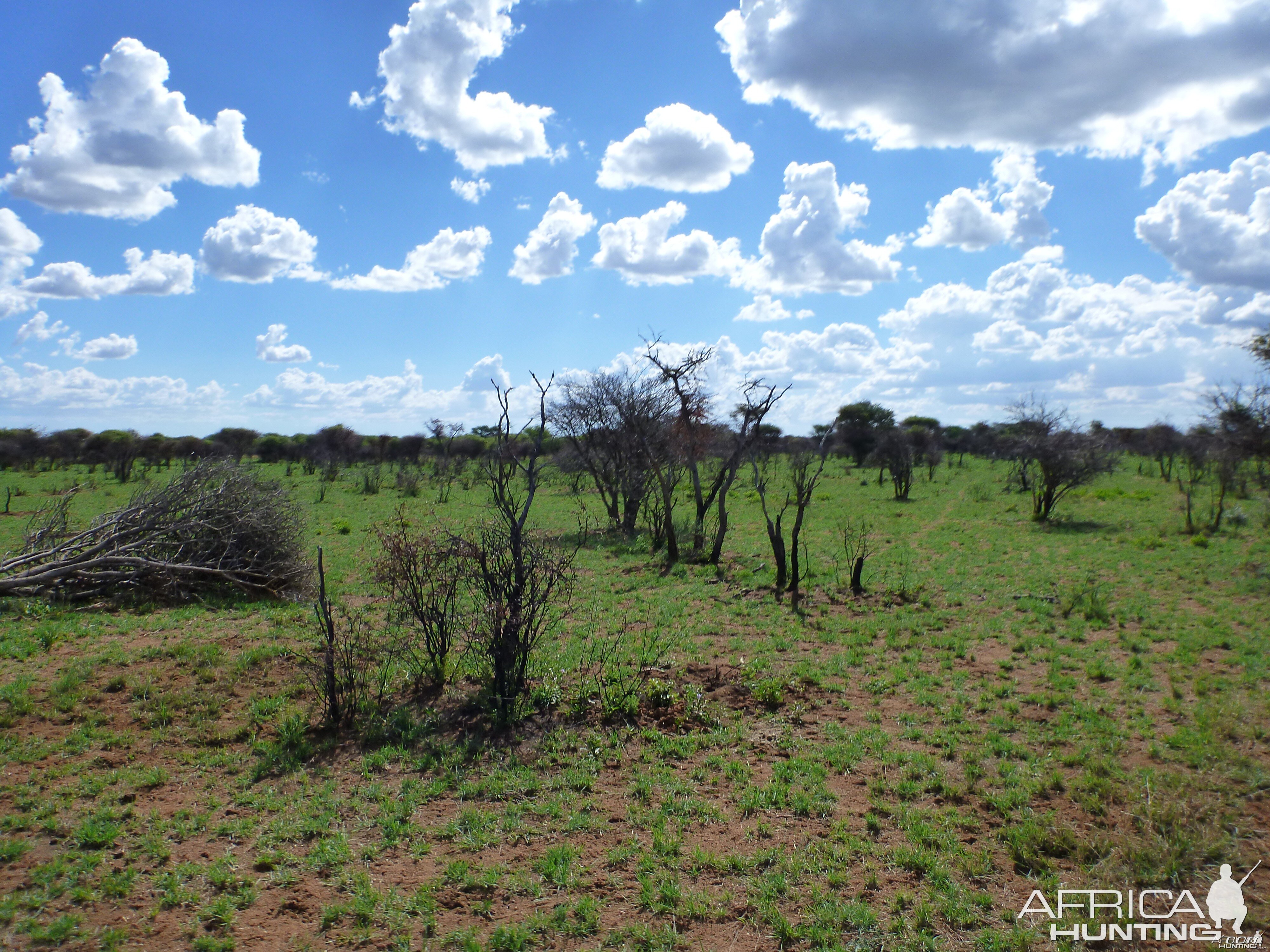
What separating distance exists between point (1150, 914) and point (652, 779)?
11.0ft

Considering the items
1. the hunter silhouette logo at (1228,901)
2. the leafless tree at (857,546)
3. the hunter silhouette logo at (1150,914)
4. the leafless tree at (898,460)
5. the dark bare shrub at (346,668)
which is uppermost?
the leafless tree at (898,460)

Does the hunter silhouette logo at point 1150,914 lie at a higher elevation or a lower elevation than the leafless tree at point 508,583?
lower

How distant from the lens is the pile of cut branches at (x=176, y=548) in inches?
412

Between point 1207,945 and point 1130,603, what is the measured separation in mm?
9395

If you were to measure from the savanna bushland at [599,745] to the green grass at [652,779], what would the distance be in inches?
1.1

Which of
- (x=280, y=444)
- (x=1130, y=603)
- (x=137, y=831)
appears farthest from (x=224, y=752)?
(x=280, y=444)

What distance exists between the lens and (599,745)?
250 inches

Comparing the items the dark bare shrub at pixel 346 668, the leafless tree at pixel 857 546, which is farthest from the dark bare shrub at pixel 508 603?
the leafless tree at pixel 857 546

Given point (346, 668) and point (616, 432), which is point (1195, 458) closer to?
point (616, 432)

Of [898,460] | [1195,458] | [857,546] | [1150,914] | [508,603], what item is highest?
[1195,458]

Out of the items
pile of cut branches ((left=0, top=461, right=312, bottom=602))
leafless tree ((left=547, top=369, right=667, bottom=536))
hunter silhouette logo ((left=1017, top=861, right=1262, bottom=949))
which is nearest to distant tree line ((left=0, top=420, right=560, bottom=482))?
leafless tree ((left=547, top=369, right=667, bottom=536))

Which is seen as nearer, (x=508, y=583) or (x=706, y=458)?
(x=508, y=583)

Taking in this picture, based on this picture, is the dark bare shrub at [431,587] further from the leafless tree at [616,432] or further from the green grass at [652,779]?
the leafless tree at [616,432]

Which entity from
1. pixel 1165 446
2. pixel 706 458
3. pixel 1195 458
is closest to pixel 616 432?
pixel 706 458
